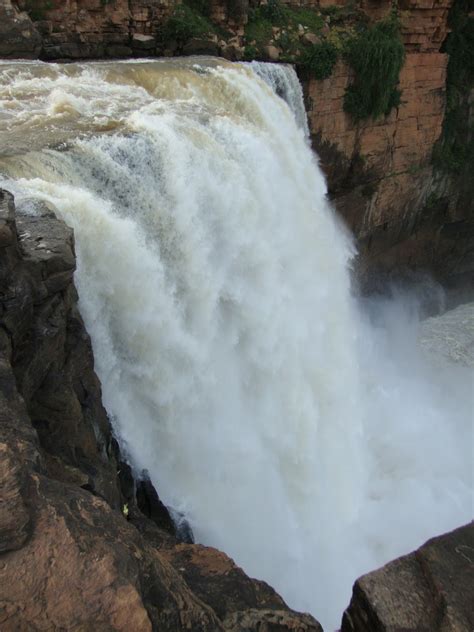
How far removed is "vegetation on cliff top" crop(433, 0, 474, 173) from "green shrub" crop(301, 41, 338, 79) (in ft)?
14.9

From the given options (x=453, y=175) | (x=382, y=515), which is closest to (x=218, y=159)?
(x=382, y=515)

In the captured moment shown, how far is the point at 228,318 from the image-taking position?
816 centimetres

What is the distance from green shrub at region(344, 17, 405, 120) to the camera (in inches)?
552

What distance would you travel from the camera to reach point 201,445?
25.0 feet

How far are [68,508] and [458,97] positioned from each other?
17.1 metres

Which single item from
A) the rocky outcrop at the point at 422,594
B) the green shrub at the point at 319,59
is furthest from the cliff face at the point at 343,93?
the rocky outcrop at the point at 422,594

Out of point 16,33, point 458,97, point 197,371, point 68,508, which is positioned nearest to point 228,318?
point 197,371

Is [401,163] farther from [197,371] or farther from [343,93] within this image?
[197,371]

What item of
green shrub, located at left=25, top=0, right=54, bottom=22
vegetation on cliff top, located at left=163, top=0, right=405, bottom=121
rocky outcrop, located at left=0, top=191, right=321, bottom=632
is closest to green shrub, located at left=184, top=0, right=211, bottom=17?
vegetation on cliff top, located at left=163, top=0, right=405, bottom=121

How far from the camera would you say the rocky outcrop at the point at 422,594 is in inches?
139

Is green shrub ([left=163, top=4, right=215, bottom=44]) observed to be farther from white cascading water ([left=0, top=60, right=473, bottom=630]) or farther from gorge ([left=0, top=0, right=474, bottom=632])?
white cascading water ([left=0, top=60, right=473, bottom=630])

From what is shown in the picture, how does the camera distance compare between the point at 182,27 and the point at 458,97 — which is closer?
the point at 182,27

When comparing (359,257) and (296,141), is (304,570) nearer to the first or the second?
(296,141)

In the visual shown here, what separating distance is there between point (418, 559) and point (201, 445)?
161 inches
